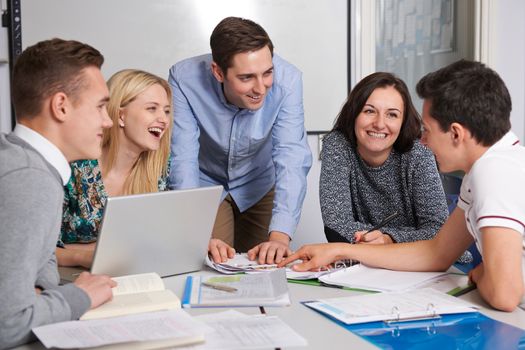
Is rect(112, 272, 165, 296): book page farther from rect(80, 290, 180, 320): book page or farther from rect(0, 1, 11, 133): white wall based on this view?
rect(0, 1, 11, 133): white wall

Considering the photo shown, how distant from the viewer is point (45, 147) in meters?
1.35

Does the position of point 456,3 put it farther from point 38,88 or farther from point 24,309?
point 24,309

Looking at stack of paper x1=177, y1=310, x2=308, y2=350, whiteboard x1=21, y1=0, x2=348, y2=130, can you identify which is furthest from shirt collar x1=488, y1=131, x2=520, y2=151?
whiteboard x1=21, y1=0, x2=348, y2=130

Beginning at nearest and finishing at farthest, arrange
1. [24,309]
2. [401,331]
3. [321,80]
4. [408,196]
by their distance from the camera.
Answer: [24,309] → [401,331] → [408,196] → [321,80]

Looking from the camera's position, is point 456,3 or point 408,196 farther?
point 456,3

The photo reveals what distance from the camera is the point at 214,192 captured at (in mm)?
1652

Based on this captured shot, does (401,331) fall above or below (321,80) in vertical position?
below

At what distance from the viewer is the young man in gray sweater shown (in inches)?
46.4

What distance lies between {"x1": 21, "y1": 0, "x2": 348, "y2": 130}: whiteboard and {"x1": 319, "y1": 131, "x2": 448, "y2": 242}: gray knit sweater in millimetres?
1398

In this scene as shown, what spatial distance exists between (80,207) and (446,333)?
115cm

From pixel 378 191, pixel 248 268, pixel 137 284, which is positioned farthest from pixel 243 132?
pixel 137 284

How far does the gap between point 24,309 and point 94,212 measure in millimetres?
827

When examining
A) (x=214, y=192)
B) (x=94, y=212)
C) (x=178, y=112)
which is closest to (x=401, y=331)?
(x=214, y=192)

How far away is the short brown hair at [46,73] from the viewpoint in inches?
55.3
